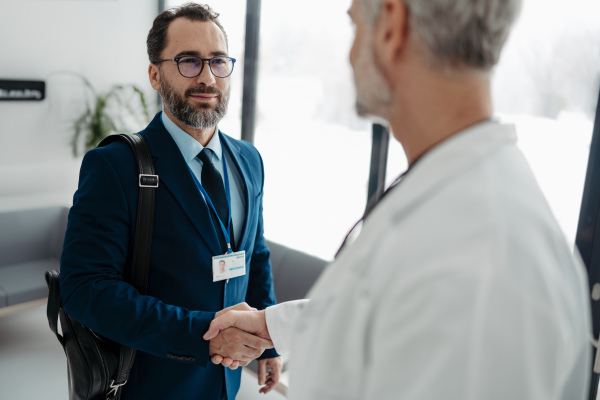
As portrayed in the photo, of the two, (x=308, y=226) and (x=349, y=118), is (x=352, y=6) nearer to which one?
(x=349, y=118)

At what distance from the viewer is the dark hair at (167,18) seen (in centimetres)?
161

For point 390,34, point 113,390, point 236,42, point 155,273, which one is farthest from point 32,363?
point 390,34

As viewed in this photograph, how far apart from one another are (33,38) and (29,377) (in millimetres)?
2977

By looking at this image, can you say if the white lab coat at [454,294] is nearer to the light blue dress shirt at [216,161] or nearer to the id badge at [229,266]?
the id badge at [229,266]

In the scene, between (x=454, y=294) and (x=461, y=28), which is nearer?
(x=454, y=294)

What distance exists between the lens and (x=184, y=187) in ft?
4.58

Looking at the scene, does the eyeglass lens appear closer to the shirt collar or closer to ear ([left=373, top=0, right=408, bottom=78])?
the shirt collar

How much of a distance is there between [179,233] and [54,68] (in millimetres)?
3929

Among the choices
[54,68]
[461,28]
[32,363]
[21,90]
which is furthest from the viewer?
[54,68]

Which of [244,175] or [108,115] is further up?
[244,175]

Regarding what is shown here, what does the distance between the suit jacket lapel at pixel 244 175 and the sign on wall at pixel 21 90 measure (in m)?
3.35

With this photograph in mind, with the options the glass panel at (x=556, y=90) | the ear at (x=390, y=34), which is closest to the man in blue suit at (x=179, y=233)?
the ear at (x=390, y=34)

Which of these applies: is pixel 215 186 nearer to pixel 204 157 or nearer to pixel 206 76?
pixel 204 157

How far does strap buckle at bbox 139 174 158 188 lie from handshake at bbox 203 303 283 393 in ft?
1.32
